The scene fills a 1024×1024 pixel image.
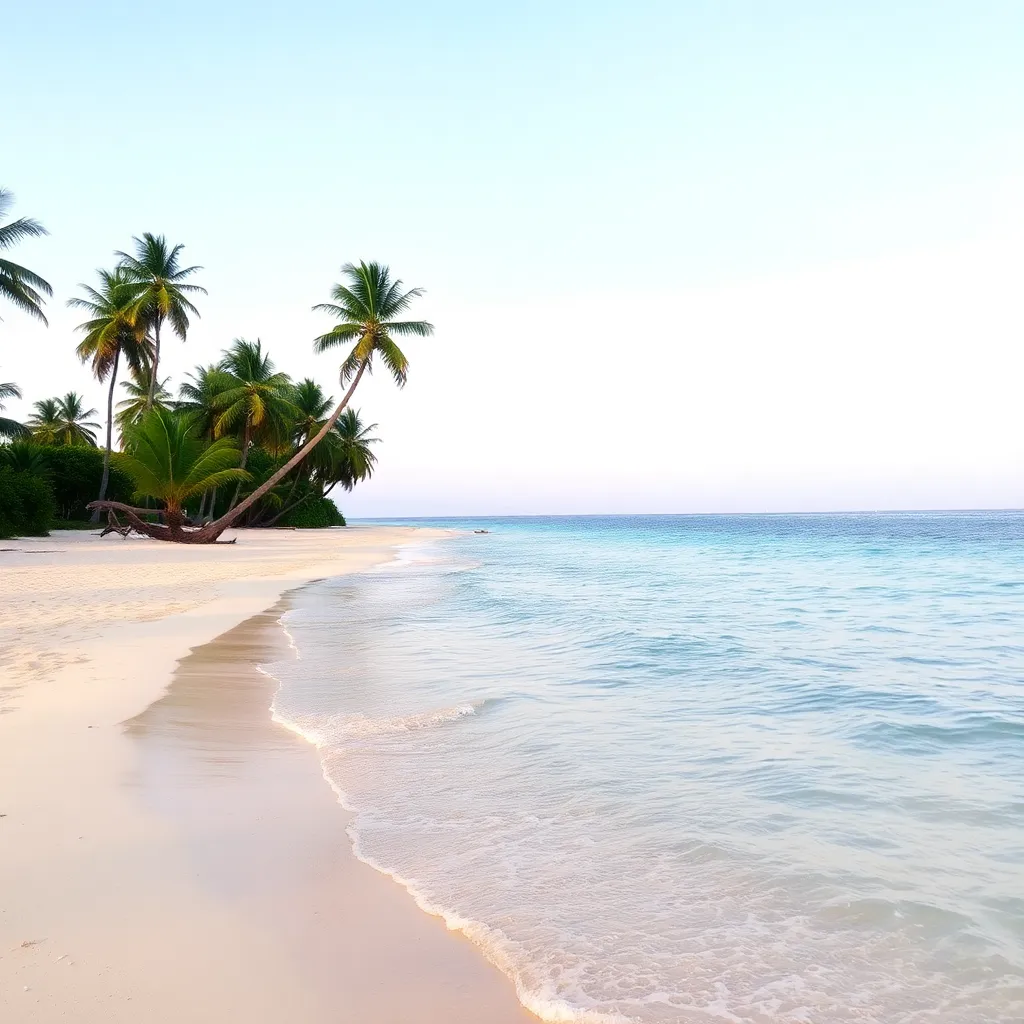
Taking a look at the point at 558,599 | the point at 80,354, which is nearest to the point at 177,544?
the point at 80,354

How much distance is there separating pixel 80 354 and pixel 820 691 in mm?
39284

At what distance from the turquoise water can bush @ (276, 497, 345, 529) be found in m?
50.1

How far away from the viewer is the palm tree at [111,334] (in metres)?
36.8

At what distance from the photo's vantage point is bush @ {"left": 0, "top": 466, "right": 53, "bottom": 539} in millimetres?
28703

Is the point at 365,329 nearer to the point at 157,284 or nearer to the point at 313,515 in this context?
the point at 157,284

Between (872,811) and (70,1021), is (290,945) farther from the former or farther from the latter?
(872,811)

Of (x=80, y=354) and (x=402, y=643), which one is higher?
(x=80, y=354)

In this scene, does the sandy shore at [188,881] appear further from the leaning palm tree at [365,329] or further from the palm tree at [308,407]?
the palm tree at [308,407]

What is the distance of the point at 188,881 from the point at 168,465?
31.1 m

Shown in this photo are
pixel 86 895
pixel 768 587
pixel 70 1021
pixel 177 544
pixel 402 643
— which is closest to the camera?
pixel 70 1021

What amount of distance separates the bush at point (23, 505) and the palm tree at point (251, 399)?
451 inches

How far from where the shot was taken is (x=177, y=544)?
A: 30641 mm

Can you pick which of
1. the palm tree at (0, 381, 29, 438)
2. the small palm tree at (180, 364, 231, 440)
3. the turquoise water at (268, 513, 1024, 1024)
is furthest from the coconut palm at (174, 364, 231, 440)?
the turquoise water at (268, 513, 1024, 1024)

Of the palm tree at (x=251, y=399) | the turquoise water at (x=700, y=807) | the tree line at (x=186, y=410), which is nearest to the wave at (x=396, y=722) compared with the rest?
the turquoise water at (x=700, y=807)
